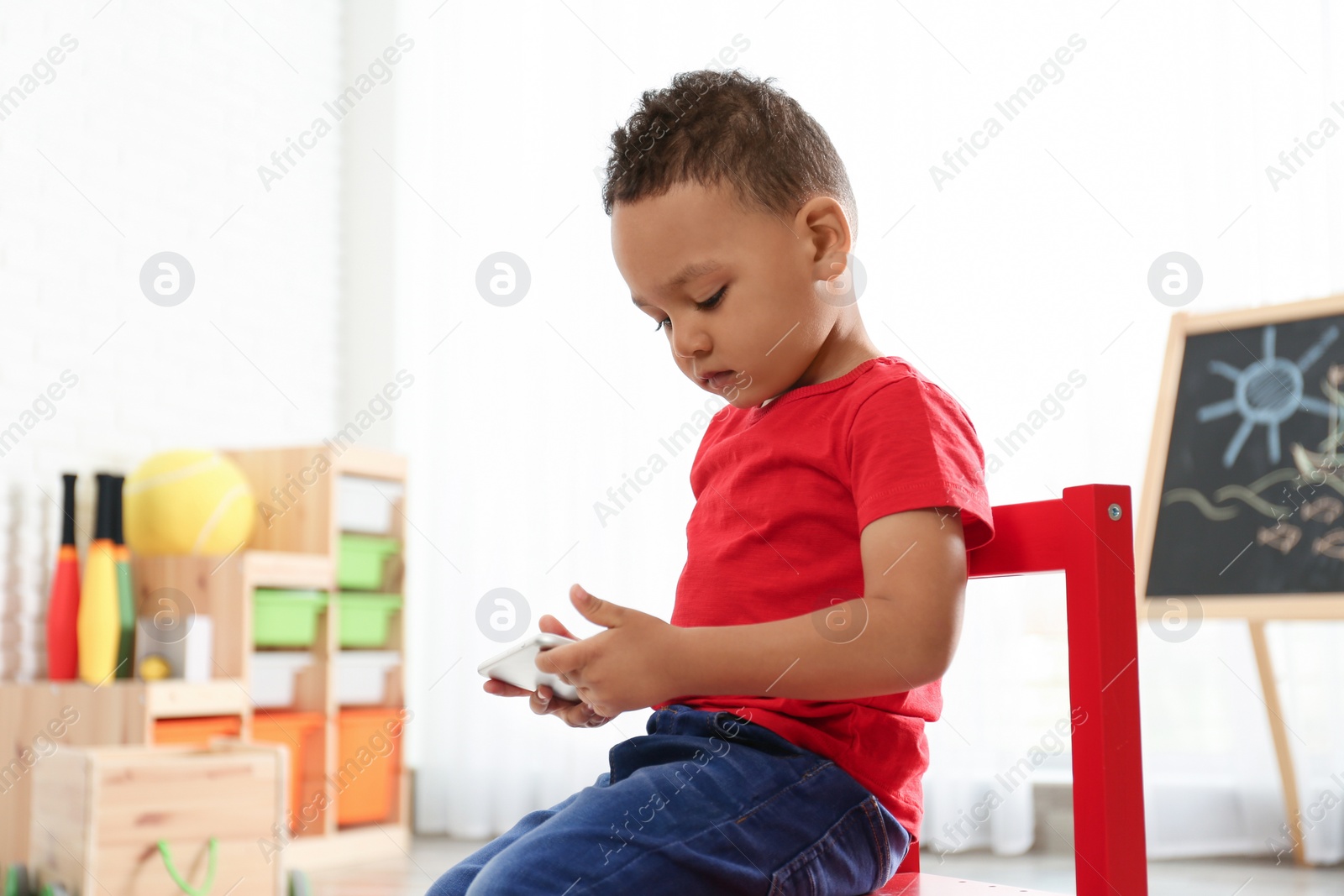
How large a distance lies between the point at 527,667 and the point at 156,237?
223 cm

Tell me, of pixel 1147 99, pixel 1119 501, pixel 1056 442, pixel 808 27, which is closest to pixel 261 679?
pixel 1056 442

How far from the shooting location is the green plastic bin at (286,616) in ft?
7.40

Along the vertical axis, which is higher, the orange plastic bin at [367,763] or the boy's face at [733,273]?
the boy's face at [733,273]

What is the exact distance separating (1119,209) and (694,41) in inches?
40.9

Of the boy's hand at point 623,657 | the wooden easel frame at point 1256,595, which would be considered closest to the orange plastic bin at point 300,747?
the wooden easel frame at point 1256,595

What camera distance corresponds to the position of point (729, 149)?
74 centimetres

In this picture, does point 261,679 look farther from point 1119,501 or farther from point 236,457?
point 1119,501

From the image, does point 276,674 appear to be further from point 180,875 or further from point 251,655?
point 180,875

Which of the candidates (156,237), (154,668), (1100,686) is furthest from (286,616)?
(1100,686)

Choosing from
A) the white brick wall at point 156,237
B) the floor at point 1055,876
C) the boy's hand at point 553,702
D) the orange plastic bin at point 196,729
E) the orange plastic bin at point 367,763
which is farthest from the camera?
the orange plastic bin at point 367,763

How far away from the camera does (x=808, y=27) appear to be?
2.48 meters

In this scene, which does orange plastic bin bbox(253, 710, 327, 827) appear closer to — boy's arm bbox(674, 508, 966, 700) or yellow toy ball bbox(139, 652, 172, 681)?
yellow toy ball bbox(139, 652, 172, 681)

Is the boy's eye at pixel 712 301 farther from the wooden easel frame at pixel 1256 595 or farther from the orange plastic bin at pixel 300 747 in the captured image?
the orange plastic bin at pixel 300 747

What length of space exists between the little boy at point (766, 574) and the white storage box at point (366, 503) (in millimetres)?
1736
